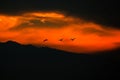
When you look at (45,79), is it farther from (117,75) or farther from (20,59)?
(20,59)

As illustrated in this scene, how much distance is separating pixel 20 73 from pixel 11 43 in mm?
23368

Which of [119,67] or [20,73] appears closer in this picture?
[20,73]

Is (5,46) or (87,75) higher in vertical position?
(5,46)

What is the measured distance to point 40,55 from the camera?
106m

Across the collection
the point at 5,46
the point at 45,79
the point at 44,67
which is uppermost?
the point at 5,46

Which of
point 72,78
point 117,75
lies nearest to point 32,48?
point 72,78

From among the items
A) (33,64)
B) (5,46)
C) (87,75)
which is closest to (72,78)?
(87,75)

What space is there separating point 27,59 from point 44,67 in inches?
216

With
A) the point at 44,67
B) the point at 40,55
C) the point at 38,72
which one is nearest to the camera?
the point at 38,72

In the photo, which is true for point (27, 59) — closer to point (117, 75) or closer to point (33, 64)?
point (33, 64)

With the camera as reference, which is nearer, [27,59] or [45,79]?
[45,79]

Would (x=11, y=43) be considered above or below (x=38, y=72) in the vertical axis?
above

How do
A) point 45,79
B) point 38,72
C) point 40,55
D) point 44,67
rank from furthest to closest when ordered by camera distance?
1. point 40,55
2. point 44,67
3. point 38,72
4. point 45,79

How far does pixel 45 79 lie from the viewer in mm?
79188
